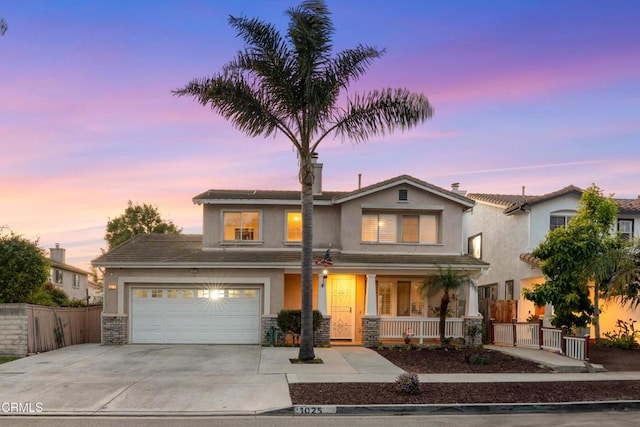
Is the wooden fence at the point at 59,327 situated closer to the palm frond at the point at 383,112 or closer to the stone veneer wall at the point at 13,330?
the stone veneer wall at the point at 13,330

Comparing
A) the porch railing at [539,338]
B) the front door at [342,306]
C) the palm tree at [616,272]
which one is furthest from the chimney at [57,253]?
the palm tree at [616,272]

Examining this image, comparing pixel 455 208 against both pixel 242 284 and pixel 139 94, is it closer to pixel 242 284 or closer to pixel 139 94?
pixel 242 284

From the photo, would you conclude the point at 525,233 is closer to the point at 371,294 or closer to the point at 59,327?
the point at 371,294

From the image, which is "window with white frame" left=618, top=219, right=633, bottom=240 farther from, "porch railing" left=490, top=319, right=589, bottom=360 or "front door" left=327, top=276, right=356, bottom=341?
"front door" left=327, top=276, right=356, bottom=341

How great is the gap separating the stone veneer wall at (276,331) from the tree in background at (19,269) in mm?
8585

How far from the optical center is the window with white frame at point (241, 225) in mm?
22703

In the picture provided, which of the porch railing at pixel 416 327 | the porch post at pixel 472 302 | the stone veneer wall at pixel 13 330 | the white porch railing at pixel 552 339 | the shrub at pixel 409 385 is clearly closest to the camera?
the shrub at pixel 409 385

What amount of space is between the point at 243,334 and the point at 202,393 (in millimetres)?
8953

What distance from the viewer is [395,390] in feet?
39.7

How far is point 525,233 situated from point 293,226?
9937 millimetres

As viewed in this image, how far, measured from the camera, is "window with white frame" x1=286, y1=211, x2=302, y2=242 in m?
22.7

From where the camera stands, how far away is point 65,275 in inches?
1570

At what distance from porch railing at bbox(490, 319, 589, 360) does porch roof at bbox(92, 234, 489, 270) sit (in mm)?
2623

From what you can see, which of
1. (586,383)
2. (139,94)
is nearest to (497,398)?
(586,383)
